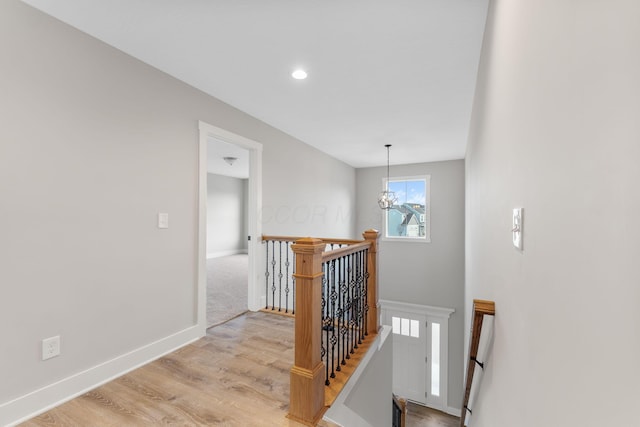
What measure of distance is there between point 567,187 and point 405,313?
6.58 meters

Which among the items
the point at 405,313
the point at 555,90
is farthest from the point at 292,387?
the point at 405,313

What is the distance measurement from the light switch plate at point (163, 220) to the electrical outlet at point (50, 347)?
3.31 feet

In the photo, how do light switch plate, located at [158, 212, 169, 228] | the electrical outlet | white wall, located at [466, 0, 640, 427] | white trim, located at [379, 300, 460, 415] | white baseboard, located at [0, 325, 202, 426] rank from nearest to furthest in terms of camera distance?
1. white wall, located at [466, 0, 640, 427]
2. white baseboard, located at [0, 325, 202, 426]
3. the electrical outlet
4. light switch plate, located at [158, 212, 169, 228]
5. white trim, located at [379, 300, 460, 415]

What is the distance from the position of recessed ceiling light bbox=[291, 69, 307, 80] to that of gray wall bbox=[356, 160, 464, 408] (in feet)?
15.2

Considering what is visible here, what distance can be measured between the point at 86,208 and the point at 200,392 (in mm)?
1505

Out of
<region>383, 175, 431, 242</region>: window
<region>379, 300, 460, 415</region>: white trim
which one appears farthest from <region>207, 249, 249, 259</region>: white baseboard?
<region>379, 300, 460, 415</region>: white trim

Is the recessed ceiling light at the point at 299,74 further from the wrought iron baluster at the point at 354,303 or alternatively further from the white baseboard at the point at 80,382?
the white baseboard at the point at 80,382

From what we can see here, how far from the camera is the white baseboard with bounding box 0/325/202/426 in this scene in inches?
69.4

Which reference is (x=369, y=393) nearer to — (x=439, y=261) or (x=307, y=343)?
(x=307, y=343)

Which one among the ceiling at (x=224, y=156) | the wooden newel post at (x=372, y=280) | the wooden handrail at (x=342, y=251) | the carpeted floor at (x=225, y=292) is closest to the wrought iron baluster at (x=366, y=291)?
the wooden newel post at (x=372, y=280)

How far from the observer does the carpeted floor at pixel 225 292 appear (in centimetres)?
359

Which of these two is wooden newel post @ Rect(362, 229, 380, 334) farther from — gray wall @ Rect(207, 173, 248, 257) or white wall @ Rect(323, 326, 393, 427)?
gray wall @ Rect(207, 173, 248, 257)

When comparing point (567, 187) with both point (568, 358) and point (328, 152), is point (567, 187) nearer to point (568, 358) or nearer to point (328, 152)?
point (568, 358)

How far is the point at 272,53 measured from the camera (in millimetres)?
2385
